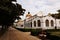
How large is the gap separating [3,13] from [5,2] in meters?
3.45

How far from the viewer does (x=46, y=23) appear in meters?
80.0

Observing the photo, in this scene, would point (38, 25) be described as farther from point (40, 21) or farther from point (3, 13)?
point (3, 13)

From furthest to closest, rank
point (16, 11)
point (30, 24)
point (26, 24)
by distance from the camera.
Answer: point (26, 24) → point (30, 24) → point (16, 11)

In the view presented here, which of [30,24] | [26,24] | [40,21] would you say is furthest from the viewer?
[26,24]

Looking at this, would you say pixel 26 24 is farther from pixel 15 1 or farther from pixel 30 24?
pixel 15 1

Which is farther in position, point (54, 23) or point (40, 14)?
point (40, 14)

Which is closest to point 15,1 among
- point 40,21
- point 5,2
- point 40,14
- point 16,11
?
point 16,11

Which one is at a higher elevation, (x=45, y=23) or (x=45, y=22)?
(x=45, y=22)

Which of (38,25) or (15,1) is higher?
(15,1)

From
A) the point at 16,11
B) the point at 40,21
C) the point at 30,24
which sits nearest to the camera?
the point at 16,11

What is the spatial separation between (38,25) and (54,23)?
6.55 metres

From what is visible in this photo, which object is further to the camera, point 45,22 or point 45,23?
point 45,22

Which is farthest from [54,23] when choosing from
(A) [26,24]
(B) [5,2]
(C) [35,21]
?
(B) [5,2]

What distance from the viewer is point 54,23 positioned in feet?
264
